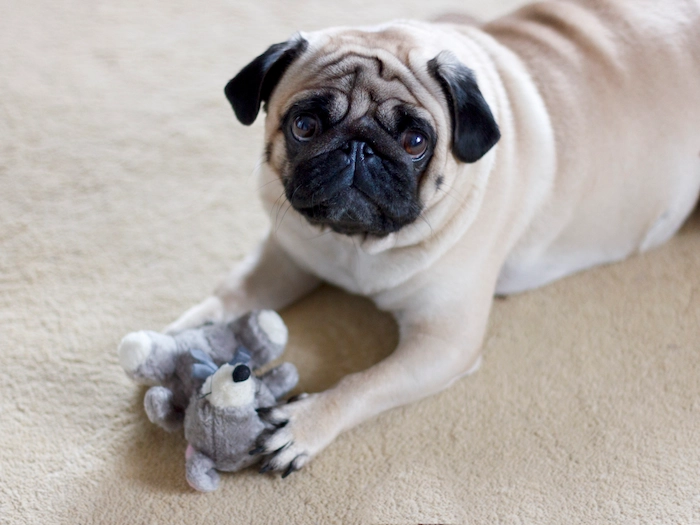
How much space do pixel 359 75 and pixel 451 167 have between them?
0.33 meters

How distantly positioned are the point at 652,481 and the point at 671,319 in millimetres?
638

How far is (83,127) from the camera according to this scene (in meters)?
2.85

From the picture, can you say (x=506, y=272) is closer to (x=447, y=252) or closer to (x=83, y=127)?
(x=447, y=252)

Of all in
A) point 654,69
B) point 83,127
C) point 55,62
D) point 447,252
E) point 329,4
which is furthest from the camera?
point 329,4

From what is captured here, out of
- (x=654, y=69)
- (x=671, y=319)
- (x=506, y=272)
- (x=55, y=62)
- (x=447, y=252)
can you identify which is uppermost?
(x=55, y=62)

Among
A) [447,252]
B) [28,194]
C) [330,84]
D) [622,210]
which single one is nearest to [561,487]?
[447,252]

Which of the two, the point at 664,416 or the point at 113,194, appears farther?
the point at 113,194

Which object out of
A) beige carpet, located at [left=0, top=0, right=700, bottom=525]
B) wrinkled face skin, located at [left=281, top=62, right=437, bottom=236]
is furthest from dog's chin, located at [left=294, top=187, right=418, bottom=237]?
beige carpet, located at [left=0, top=0, right=700, bottom=525]

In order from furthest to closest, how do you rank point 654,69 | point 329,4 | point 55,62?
point 329,4
point 55,62
point 654,69

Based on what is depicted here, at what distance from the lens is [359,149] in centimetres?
164

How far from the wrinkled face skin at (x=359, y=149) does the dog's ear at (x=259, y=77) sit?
0.41 ft

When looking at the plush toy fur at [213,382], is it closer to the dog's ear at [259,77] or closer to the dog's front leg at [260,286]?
the dog's front leg at [260,286]

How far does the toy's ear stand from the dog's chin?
1.49 ft

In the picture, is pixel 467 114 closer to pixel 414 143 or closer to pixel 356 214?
pixel 414 143
